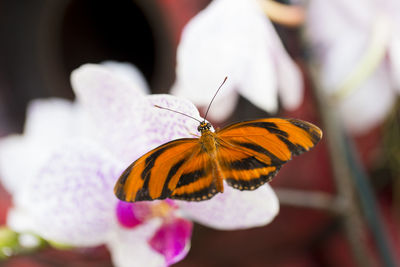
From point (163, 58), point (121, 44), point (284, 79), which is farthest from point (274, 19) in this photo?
point (121, 44)

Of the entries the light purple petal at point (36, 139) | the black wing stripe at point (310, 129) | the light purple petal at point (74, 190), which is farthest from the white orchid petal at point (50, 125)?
the black wing stripe at point (310, 129)

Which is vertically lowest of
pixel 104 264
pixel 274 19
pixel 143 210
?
pixel 104 264

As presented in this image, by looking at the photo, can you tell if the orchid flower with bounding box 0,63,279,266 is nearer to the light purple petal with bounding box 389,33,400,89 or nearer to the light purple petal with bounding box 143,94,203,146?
the light purple petal with bounding box 143,94,203,146

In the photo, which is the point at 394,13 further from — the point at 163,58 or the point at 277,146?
the point at 163,58

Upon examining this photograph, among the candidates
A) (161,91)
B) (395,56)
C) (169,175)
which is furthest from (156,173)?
(161,91)

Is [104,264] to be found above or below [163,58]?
below

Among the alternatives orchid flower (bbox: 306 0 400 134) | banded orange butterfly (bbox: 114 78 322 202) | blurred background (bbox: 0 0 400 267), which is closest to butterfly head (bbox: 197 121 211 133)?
banded orange butterfly (bbox: 114 78 322 202)
